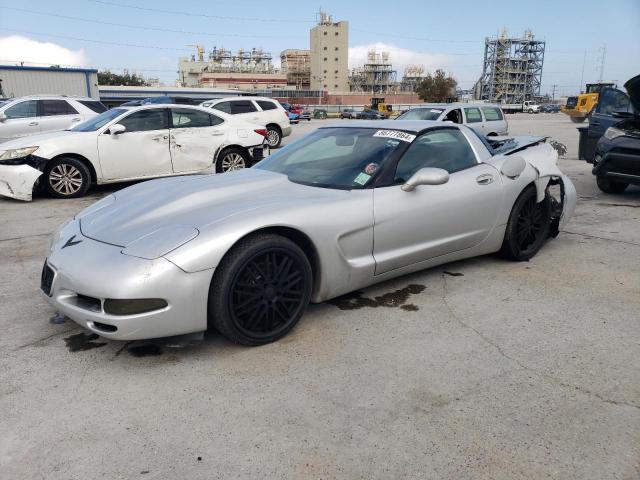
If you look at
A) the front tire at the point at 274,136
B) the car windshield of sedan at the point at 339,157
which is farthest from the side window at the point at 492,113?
the car windshield of sedan at the point at 339,157

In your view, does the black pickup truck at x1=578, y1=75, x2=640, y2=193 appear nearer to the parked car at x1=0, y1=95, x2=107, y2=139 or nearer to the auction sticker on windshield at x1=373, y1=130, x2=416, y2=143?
the auction sticker on windshield at x1=373, y1=130, x2=416, y2=143

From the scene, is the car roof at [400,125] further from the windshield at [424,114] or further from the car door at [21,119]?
the car door at [21,119]

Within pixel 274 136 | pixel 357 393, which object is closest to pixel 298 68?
pixel 274 136

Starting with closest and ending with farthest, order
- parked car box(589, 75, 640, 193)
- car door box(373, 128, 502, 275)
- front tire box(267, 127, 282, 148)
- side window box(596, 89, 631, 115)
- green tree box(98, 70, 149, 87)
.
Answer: car door box(373, 128, 502, 275), parked car box(589, 75, 640, 193), side window box(596, 89, 631, 115), front tire box(267, 127, 282, 148), green tree box(98, 70, 149, 87)

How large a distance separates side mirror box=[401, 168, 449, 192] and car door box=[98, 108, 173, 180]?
5.69 metres

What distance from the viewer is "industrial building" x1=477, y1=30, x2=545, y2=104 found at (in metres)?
127

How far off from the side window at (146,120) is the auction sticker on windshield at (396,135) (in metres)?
5.31

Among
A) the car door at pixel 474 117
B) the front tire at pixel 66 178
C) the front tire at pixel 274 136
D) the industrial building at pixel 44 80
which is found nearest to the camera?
the front tire at pixel 66 178

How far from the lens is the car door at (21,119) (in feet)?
37.9

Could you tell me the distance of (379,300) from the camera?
12.1 feet

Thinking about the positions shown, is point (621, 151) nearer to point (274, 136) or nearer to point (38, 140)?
point (38, 140)

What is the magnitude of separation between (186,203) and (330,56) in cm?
12356

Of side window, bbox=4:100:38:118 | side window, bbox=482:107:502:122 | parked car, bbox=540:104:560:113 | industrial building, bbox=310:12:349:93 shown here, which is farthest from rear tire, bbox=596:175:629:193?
industrial building, bbox=310:12:349:93

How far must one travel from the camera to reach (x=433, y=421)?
2295mm
